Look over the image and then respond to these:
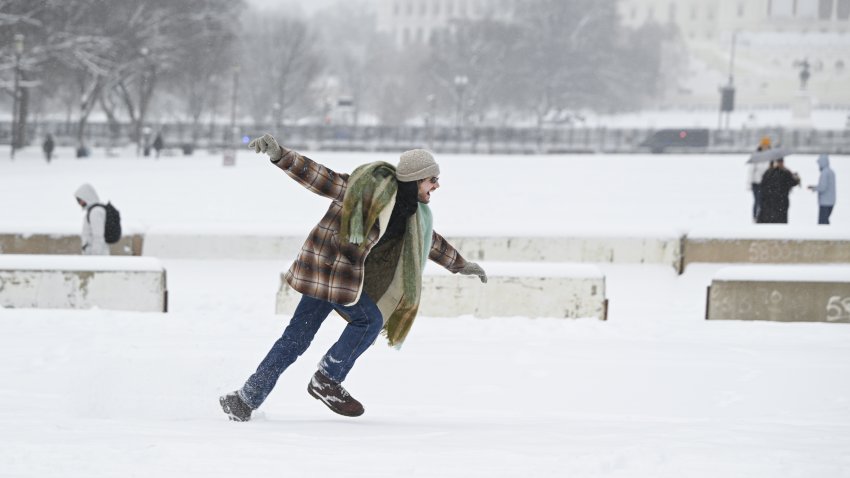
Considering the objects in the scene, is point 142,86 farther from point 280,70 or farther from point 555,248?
point 555,248

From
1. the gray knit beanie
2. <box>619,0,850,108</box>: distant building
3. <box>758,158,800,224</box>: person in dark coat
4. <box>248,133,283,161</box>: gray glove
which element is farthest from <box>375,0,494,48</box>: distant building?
<box>248,133,283,161</box>: gray glove

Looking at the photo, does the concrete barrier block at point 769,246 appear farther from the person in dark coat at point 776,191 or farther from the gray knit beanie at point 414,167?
the gray knit beanie at point 414,167

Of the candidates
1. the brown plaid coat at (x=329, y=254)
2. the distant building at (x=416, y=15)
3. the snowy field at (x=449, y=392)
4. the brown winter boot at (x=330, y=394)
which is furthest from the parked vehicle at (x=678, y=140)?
the distant building at (x=416, y=15)

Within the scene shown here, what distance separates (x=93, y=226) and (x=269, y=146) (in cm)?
602

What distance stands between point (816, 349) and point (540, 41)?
7816 centimetres

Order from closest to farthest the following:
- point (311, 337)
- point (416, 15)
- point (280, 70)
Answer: point (311, 337)
point (280, 70)
point (416, 15)

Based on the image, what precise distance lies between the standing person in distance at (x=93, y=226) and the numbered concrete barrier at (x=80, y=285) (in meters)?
0.67

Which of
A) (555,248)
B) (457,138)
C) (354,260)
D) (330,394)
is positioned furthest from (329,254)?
(457,138)

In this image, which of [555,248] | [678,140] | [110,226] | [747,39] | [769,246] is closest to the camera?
[110,226]

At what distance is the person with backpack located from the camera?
10211 mm

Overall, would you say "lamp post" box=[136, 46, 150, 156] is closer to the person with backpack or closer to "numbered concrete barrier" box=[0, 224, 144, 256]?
"numbered concrete barrier" box=[0, 224, 144, 256]

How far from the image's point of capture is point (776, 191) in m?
14.4

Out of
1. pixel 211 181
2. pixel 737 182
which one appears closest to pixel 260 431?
pixel 211 181

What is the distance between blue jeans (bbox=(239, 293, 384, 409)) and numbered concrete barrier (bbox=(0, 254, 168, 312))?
15.0 feet
